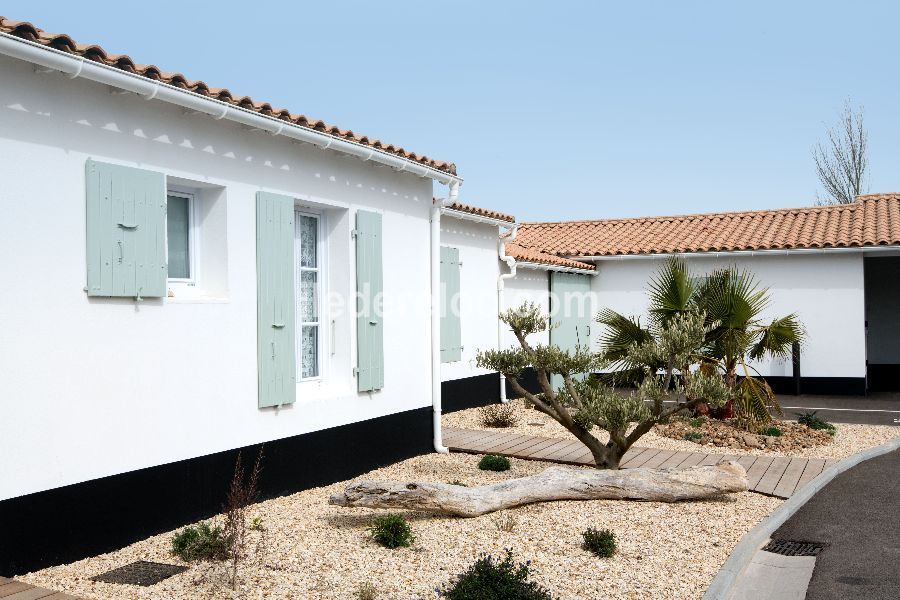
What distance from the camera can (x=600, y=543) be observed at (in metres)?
5.11

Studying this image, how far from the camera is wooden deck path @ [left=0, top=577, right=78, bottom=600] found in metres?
3.80

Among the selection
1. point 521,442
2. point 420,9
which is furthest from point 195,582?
point 420,9

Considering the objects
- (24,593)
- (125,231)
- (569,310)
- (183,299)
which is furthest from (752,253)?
(24,593)

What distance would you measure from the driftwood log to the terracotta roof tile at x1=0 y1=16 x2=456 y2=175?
302 centimetres

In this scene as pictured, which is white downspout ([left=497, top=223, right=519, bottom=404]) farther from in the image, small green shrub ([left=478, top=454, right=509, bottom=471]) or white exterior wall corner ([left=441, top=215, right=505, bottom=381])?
small green shrub ([left=478, top=454, right=509, bottom=471])

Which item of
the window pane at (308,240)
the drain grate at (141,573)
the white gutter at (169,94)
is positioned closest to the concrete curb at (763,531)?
the drain grate at (141,573)

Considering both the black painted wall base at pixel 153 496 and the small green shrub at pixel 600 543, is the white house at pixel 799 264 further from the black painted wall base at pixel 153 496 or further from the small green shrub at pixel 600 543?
the small green shrub at pixel 600 543

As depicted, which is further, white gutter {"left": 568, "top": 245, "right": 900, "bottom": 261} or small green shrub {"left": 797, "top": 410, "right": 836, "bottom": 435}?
white gutter {"left": 568, "top": 245, "right": 900, "bottom": 261}

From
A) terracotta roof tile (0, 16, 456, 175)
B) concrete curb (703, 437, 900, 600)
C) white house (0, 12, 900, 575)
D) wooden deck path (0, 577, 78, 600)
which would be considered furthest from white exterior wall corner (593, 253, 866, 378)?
wooden deck path (0, 577, 78, 600)

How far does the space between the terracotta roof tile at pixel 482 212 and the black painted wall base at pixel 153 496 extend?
14.8 feet

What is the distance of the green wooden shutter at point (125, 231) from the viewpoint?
4875mm

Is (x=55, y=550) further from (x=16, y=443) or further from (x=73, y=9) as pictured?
(x=73, y=9)

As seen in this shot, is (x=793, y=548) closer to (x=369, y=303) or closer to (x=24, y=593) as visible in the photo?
(x=369, y=303)

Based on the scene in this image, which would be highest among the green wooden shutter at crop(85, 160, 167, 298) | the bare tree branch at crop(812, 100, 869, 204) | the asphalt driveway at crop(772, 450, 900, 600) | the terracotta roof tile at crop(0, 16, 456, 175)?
the bare tree branch at crop(812, 100, 869, 204)
